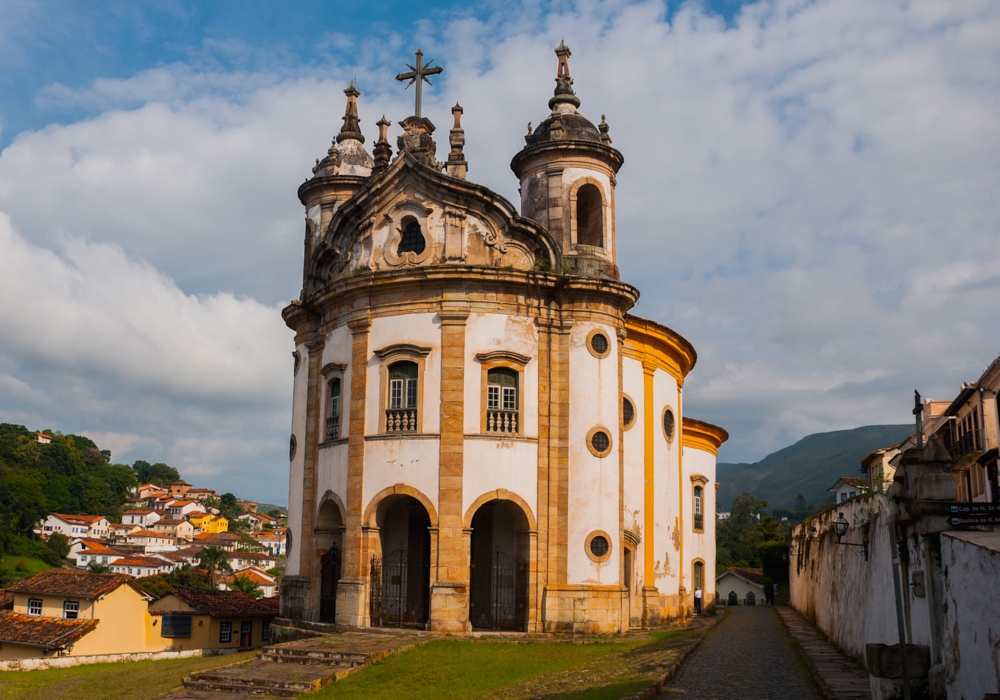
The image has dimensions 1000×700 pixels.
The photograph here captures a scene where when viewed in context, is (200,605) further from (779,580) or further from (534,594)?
(779,580)

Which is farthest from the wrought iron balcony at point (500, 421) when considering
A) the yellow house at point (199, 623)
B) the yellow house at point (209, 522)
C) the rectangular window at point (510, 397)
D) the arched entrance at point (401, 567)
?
the yellow house at point (209, 522)

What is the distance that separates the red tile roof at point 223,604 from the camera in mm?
39438

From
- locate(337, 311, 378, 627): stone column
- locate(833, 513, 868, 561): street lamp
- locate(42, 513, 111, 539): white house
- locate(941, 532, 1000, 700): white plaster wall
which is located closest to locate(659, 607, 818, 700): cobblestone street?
locate(833, 513, 868, 561): street lamp

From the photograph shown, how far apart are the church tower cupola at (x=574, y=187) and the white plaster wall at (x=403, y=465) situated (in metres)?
5.96

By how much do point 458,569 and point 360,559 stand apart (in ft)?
8.24

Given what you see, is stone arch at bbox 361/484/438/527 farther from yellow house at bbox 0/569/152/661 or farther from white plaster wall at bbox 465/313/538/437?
yellow house at bbox 0/569/152/661

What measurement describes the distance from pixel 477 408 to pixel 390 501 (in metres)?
3.12

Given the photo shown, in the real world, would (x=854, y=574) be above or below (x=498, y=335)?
below

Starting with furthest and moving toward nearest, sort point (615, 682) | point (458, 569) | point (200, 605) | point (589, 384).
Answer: point (200, 605) → point (589, 384) → point (458, 569) → point (615, 682)

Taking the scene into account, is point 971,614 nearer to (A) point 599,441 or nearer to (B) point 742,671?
(B) point 742,671

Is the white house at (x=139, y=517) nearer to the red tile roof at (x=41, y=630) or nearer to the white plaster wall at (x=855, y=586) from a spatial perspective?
the red tile roof at (x=41, y=630)

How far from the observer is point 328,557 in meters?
24.6

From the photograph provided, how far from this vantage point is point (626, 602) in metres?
22.6

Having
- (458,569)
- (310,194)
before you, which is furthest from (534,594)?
(310,194)
